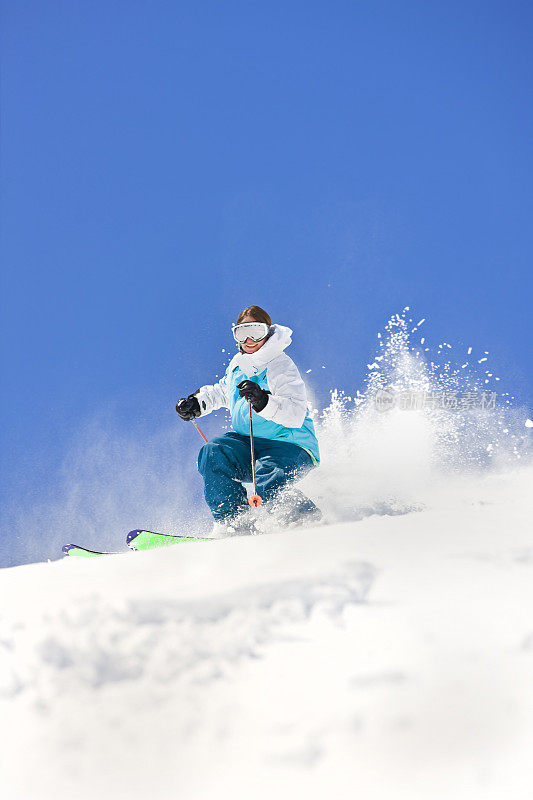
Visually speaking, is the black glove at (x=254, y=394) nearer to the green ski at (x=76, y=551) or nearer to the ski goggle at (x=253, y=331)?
the ski goggle at (x=253, y=331)

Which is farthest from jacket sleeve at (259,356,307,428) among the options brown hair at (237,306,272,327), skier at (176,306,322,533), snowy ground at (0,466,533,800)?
snowy ground at (0,466,533,800)

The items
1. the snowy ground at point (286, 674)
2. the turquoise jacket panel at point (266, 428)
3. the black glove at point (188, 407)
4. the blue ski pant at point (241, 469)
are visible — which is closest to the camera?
the snowy ground at point (286, 674)

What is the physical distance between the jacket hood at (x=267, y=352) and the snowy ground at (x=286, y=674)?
2.16m

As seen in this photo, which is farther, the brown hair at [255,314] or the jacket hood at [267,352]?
the brown hair at [255,314]

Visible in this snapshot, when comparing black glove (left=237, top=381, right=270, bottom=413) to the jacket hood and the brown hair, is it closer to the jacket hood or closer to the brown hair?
the jacket hood

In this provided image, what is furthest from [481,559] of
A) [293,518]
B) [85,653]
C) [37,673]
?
[293,518]

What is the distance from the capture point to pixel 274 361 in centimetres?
402

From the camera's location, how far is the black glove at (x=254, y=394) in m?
3.62

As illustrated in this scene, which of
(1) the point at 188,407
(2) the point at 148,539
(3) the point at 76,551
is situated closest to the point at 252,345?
(1) the point at 188,407

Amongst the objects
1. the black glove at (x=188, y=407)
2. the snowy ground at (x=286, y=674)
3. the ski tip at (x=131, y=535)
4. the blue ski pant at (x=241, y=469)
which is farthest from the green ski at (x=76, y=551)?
the snowy ground at (x=286, y=674)

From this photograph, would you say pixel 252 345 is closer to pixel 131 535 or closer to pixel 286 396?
pixel 286 396

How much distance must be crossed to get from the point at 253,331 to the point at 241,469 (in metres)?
0.95

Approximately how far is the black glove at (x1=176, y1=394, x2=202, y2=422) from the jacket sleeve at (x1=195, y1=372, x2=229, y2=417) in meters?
0.04

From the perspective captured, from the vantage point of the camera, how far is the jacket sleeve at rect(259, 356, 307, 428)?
3770 mm
